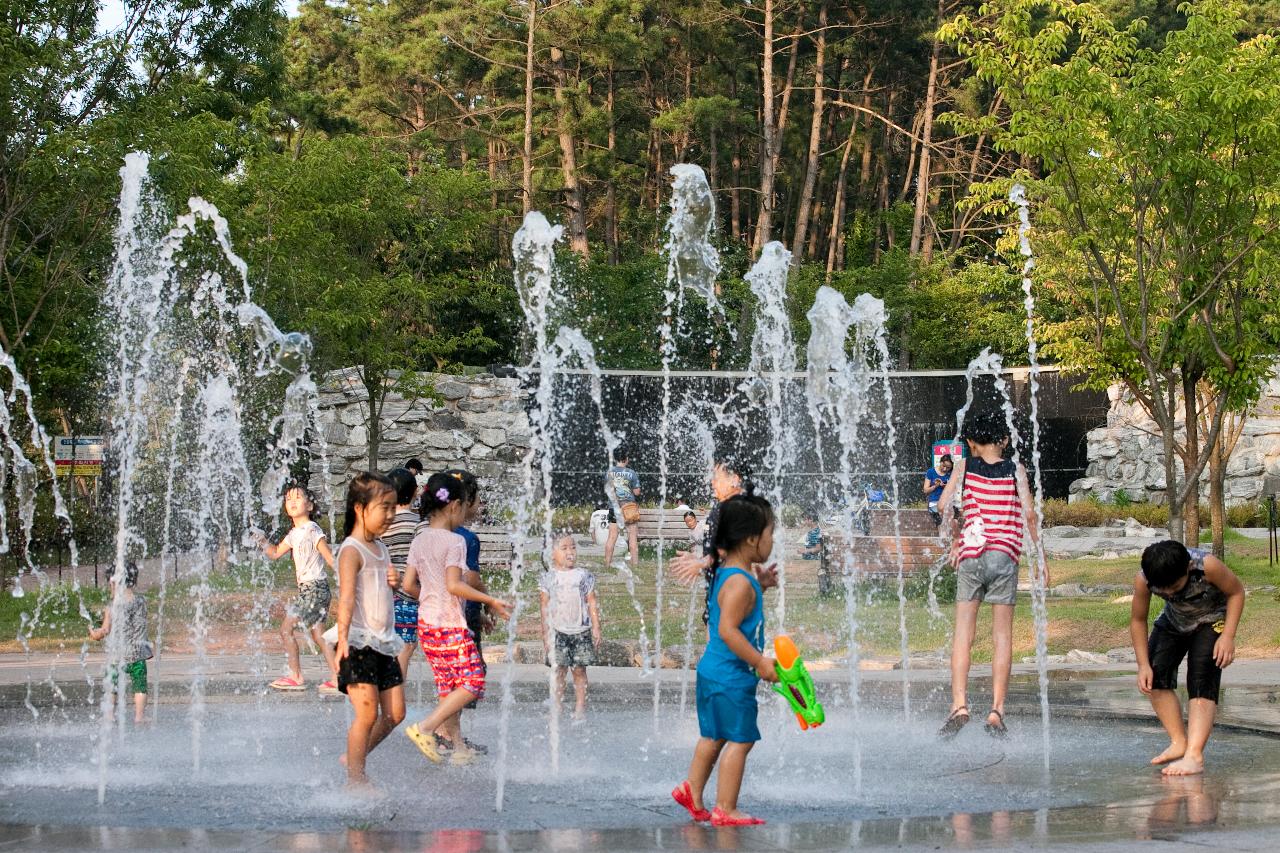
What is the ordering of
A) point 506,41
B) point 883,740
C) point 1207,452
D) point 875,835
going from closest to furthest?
point 875,835, point 883,740, point 1207,452, point 506,41

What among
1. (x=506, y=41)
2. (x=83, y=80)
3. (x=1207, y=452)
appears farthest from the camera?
(x=506, y=41)

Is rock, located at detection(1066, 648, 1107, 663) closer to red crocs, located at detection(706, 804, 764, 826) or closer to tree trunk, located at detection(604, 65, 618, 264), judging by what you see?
red crocs, located at detection(706, 804, 764, 826)

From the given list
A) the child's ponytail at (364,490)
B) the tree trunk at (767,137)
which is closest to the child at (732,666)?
the child's ponytail at (364,490)

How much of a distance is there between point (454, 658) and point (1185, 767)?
331cm

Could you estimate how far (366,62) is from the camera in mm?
40188

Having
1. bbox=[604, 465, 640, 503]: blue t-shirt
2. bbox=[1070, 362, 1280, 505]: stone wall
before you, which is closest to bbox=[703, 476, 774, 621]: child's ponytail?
bbox=[604, 465, 640, 503]: blue t-shirt

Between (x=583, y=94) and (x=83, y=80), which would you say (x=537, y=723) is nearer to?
(x=83, y=80)

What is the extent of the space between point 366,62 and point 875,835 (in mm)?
37795

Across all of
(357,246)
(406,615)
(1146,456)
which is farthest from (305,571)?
(1146,456)

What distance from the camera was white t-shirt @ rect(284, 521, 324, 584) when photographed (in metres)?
9.09

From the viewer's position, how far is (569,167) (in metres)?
36.9

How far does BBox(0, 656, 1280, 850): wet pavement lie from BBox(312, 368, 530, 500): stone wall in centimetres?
1926

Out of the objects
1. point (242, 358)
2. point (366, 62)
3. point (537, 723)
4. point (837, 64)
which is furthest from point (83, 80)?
point (837, 64)

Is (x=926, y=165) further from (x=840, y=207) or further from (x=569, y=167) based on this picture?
(x=569, y=167)
